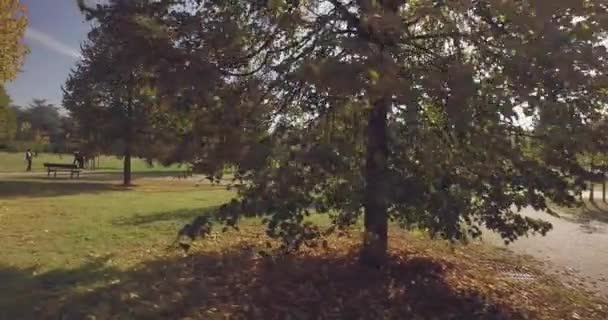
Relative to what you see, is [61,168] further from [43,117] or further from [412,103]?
[43,117]

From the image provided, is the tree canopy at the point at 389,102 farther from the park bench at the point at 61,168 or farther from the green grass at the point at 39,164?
the green grass at the point at 39,164

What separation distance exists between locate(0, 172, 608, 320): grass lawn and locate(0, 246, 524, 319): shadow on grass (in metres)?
0.01

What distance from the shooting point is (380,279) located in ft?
22.8

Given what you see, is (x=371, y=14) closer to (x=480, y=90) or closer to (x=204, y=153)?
(x=480, y=90)

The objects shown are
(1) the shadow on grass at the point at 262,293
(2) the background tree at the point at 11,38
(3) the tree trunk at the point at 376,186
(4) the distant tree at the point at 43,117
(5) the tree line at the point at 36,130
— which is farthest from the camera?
(4) the distant tree at the point at 43,117

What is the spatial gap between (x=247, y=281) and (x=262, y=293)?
1.74 feet

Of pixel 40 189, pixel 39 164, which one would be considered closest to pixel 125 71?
pixel 40 189

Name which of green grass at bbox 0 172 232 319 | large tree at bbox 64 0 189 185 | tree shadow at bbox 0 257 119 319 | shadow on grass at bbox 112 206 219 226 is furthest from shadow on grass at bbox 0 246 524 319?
shadow on grass at bbox 112 206 219 226

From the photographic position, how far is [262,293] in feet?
19.8

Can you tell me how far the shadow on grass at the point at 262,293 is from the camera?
5215 mm


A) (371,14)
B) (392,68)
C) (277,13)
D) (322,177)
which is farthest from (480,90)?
(277,13)

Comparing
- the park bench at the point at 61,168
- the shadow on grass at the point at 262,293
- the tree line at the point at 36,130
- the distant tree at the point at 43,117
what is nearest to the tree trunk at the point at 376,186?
the shadow on grass at the point at 262,293

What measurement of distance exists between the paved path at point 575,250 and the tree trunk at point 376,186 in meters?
2.08

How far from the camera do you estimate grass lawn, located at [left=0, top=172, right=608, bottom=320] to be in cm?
542
